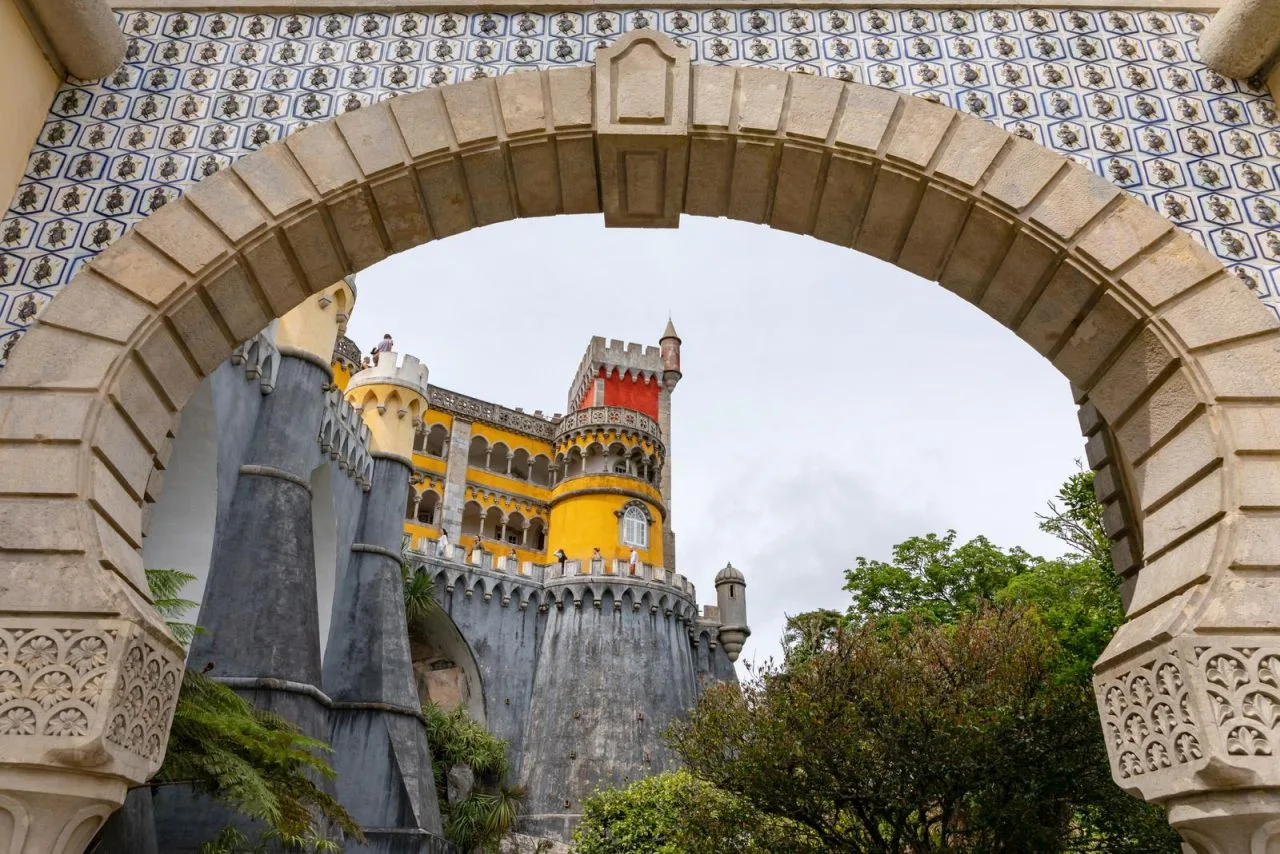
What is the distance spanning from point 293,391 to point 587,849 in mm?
11765

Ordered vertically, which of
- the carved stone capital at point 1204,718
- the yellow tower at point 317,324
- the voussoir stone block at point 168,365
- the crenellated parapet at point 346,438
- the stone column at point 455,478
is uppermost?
the stone column at point 455,478

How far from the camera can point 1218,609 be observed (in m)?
3.49

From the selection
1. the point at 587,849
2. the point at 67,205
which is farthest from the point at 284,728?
the point at 587,849

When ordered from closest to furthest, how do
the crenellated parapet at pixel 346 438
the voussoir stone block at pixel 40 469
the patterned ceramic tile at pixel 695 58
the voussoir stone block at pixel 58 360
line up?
the voussoir stone block at pixel 40 469 → the voussoir stone block at pixel 58 360 → the patterned ceramic tile at pixel 695 58 → the crenellated parapet at pixel 346 438

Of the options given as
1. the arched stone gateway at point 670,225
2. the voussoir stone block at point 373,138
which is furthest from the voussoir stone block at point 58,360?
the voussoir stone block at point 373,138

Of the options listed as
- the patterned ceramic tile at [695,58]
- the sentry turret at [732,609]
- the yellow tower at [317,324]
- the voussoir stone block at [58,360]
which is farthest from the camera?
the sentry turret at [732,609]

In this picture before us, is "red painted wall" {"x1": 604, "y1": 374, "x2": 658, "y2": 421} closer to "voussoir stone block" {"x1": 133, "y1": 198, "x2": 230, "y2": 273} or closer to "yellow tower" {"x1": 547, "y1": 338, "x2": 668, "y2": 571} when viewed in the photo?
"yellow tower" {"x1": 547, "y1": 338, "x2": 668, "y2": 571}

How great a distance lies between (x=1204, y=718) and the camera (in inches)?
132

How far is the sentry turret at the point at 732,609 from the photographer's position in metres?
35.1

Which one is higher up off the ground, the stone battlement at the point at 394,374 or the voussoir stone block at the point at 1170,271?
the stone battlement at the point at 394,374

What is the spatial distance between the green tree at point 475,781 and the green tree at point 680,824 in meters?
4.00

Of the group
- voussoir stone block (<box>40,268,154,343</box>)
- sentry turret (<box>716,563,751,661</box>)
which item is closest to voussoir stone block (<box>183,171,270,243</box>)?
voussoir stone block (<box>40,268,154,343</box>)

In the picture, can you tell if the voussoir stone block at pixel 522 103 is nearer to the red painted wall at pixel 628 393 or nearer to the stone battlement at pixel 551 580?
the stone battlement at pixel 551 580

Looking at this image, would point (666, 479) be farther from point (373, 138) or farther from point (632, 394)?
point (373, 138)
